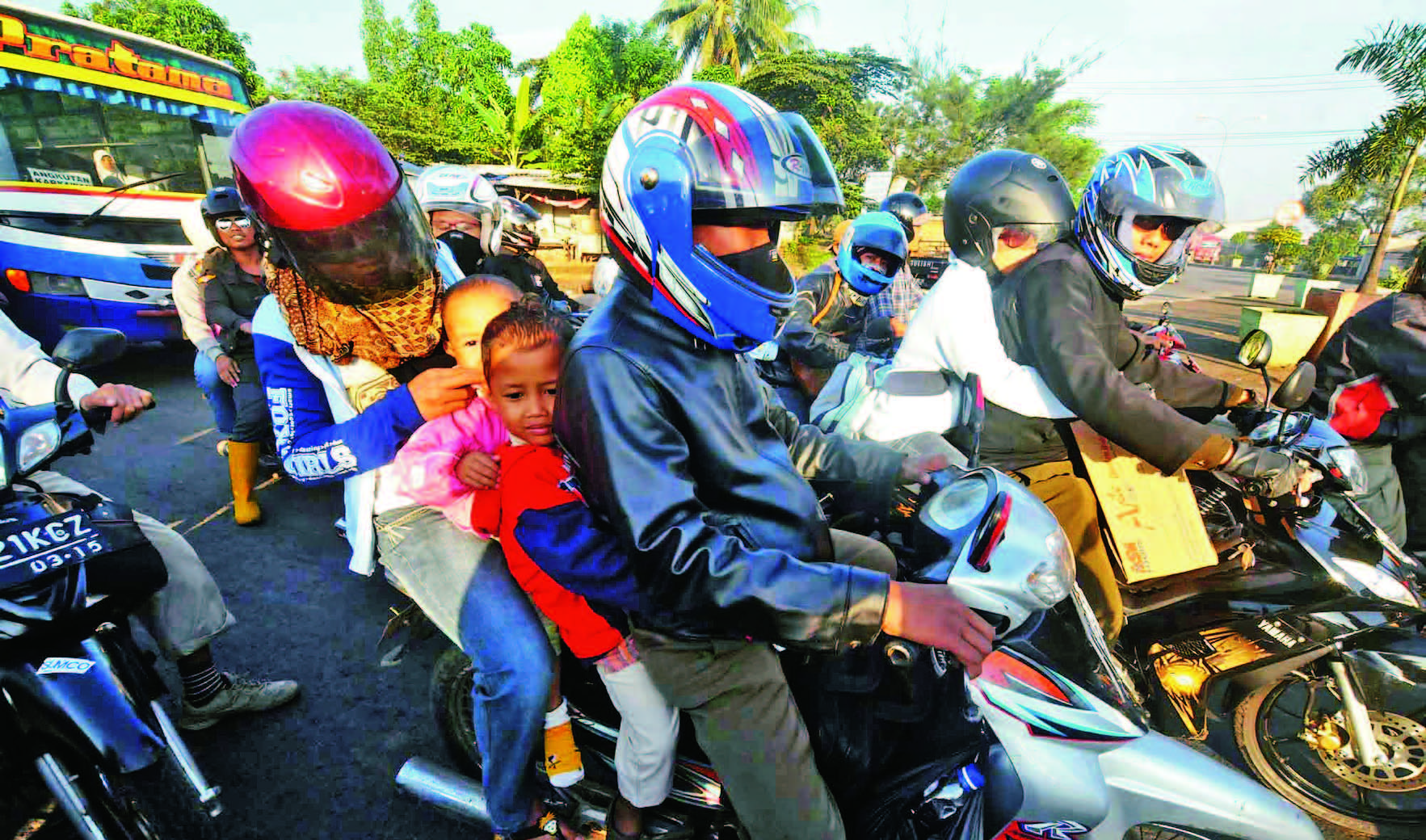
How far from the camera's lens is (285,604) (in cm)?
345

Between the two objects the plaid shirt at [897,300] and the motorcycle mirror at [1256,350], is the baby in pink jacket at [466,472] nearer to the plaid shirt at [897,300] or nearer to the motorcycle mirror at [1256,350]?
the motorcycle mirror at [1256,350]

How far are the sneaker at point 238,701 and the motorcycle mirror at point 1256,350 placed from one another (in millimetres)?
4008

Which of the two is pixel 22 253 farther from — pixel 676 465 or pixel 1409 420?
pixel 1409 420

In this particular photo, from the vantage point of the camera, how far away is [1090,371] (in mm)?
2166

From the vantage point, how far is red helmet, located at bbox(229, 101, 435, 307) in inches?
71.8

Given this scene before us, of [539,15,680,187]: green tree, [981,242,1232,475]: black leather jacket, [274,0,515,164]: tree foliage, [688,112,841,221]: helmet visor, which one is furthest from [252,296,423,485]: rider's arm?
[274,0,515,164]: tree foliage

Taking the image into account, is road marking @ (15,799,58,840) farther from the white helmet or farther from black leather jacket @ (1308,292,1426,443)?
black leather jacket @ (1308,292,1426,443)

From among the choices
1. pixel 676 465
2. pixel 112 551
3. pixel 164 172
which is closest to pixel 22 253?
pixel 164 172

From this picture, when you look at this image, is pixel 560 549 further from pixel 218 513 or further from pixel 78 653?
pixel 218 513

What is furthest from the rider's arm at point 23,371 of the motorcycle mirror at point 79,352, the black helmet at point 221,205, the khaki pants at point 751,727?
the khaki pants at point 751,727

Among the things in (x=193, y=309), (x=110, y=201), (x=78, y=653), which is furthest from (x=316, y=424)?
(x=110, y=201)

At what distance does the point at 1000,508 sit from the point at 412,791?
2183 millimetres

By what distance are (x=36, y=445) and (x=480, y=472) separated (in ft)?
4.35

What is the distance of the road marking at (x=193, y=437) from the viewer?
17.5 ft
